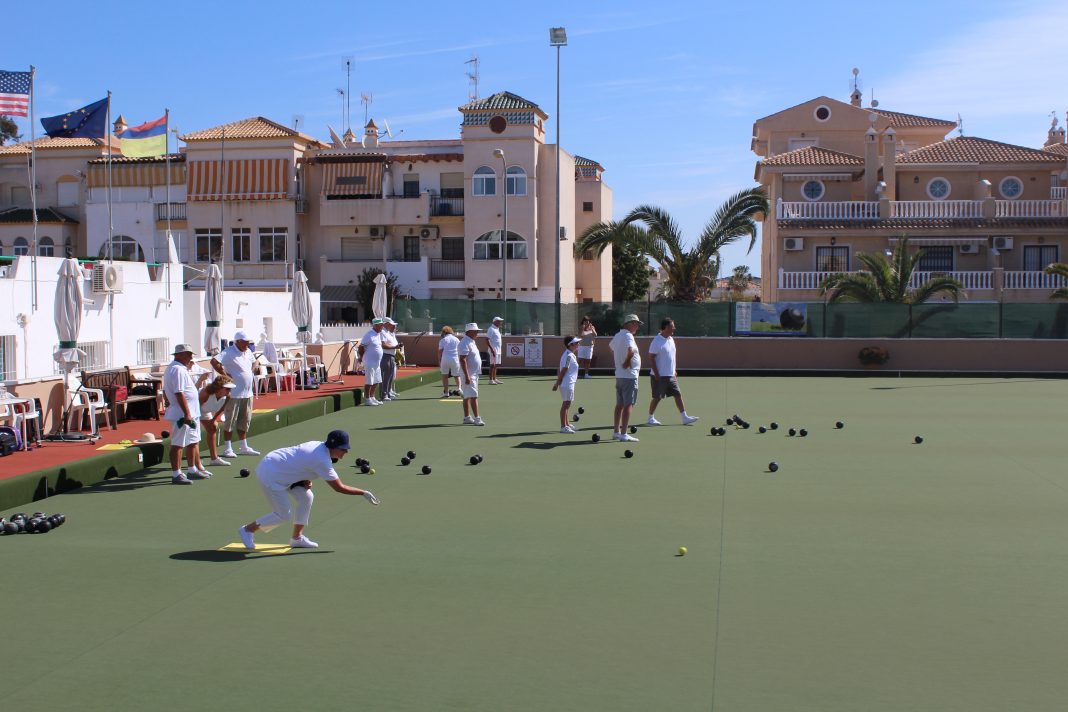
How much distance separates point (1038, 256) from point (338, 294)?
102ft

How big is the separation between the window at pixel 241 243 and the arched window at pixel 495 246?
11.3 m

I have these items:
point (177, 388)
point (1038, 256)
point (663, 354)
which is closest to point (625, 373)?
point (663, 354)

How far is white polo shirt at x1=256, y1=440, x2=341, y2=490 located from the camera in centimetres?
870

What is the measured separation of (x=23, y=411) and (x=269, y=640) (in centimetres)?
975

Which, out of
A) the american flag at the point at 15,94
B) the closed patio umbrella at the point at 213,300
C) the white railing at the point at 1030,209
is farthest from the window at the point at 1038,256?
the american flag at the point at 15,94

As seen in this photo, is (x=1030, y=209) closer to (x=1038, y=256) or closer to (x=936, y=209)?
(x=1038, y=256)

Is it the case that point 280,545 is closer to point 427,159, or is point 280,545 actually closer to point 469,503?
point 469,503

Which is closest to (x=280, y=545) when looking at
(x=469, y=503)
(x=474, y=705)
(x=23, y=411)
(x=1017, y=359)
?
(x=469, y=503)

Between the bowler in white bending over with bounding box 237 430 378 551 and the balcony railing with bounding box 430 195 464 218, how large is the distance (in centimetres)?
4571

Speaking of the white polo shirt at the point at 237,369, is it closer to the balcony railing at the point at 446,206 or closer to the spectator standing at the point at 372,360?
the spectator standing at the point at 372,360

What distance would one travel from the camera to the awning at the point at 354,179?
54.1 m

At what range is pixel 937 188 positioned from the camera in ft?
155

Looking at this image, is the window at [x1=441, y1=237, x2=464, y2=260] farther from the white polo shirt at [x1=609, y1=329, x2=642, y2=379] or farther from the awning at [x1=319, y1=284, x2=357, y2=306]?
the white polo shirt at [x1=609, y1=329, x2=642, y2=379]

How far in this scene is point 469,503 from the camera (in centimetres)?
1143
